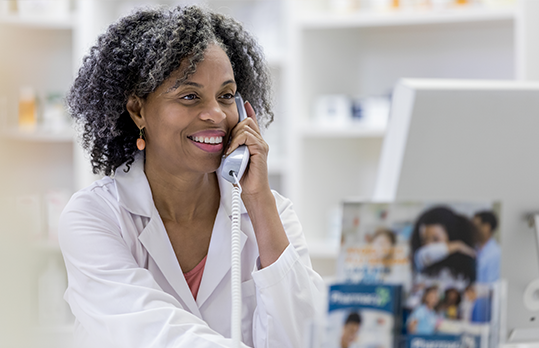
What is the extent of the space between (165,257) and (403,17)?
184 centimetres

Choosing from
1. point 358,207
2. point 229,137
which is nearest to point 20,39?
point 358,207

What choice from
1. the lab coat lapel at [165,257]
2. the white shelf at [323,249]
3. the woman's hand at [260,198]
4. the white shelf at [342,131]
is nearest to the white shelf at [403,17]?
the white shelf at [342,131]

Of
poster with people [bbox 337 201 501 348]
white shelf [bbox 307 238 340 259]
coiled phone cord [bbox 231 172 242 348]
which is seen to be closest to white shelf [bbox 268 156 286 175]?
white shelf [bbox 307 238 340 259]

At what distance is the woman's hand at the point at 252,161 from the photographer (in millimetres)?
1406

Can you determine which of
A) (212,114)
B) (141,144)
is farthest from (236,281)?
(141,144)

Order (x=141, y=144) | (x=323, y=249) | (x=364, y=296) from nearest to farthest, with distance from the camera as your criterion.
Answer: (x=364, y=296), (x=141, y=144), (x=323, y=249)

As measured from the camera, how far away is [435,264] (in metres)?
0.76

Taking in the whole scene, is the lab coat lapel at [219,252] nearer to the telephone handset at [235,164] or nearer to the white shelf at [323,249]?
the telephone handset at [235,164]

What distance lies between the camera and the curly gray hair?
144 cm

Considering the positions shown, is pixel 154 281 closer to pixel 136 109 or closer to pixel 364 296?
pixel 136 109

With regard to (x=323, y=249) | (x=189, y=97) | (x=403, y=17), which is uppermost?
(x=403, y=17)

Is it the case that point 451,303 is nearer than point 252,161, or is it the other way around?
point 451,303

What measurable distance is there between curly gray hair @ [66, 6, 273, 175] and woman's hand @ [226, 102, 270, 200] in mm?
191

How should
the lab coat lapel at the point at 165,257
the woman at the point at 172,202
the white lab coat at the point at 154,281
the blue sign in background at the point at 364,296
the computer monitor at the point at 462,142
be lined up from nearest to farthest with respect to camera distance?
the blue sign in background at the point at 364,296
the computer monitor at the point at 462,142
the white lab coat at the point at 154,281
the woman at the point at 172,202
the lab coat lapel at the point at 165,257
